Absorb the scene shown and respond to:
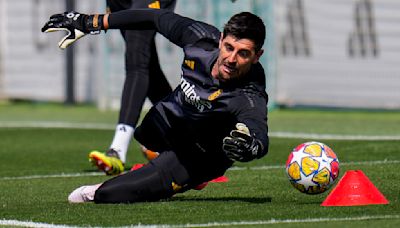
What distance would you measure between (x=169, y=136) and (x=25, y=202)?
1023 mm

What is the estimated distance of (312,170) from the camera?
702cm

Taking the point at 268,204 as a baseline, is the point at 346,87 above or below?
below

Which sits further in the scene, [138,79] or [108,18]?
[138,79]

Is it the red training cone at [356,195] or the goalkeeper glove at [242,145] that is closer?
the goalkeeper glove at [242,145]

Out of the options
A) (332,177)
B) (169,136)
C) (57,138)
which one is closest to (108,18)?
(169,136)

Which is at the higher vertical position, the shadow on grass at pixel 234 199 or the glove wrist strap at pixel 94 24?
the glove wrist strap at pixel 94 24

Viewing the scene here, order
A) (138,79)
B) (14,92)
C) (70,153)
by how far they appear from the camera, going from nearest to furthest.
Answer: (138,79)
(70,153)
(14,92)

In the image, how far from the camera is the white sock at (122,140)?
9.00m

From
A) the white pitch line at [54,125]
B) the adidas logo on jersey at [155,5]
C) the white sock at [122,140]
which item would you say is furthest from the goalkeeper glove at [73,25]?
the white pitch line at [54,125]

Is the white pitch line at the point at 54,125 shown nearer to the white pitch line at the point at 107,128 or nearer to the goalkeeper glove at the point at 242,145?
the white pitch line at the point at 107,128

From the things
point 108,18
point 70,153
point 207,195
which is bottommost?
Answer: point 70,153

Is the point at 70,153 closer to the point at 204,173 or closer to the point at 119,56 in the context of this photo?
the point at 204,173

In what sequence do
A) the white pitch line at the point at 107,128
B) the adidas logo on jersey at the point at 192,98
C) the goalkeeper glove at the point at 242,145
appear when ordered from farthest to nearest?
the white pitch line at the point at 107,128
the adidas logo on jersey at the point at 192,98
the goalkeeper glove at the point at 242,145

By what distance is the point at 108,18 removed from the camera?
293 inches
